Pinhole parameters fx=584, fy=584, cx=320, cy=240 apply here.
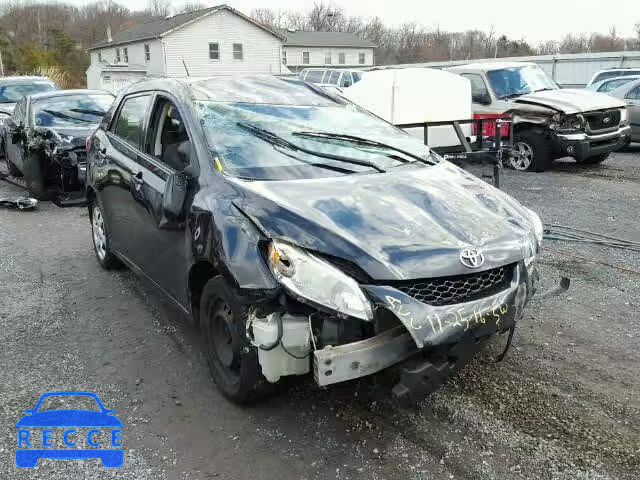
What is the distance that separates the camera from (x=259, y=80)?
4.53 m

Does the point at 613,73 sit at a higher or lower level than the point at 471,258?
higher

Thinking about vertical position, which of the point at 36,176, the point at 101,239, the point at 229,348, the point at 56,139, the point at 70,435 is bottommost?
the point at 70,435

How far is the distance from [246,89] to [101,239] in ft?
7.86

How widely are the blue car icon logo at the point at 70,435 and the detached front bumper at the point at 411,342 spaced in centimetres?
125

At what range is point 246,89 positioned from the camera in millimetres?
4254

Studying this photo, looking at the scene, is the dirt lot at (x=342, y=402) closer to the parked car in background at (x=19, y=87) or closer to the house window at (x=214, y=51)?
the parked car in background at (x=19, y=87)

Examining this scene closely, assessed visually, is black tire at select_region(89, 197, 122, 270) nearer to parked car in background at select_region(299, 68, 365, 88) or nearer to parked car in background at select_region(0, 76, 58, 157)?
parked car in background at select_region(0, 76, 58, 157)

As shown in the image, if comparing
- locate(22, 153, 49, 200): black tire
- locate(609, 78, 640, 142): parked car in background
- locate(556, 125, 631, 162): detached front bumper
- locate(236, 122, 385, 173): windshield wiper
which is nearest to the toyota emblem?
locate(236, 122, 385, 173): windshield wiper

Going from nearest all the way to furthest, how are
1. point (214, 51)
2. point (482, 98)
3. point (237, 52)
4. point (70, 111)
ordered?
point (70, 111), point (482, 98), point (214, 51), point (237, 52)

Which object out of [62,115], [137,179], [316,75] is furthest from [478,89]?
[316,75]

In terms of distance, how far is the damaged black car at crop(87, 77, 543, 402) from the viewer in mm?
2672

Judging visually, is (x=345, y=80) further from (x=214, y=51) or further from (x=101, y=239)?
(x=214, y=51)

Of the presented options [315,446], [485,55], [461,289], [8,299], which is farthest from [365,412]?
[485,55]

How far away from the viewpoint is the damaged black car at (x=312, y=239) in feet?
8.77
